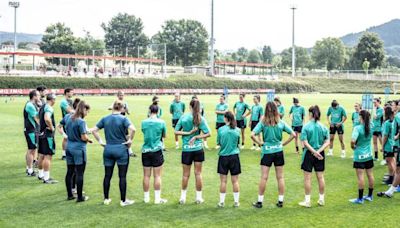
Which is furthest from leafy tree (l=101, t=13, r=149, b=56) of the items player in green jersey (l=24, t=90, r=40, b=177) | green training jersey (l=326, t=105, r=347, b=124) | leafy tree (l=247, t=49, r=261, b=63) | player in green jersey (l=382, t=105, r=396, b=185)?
player in green jersey (l=382, t=105, r=396, b=185)

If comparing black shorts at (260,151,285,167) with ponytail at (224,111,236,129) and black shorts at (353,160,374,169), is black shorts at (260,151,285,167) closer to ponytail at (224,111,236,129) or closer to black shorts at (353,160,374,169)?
ponytail at (224,111,236,129)

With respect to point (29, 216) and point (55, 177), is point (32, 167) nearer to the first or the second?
point (55, 177)

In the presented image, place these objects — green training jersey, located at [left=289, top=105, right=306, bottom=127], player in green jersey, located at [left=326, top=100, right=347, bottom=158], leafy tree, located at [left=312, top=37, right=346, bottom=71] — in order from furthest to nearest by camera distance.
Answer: leafy tree, located at [left=312, top=37, right=346, bottom=71]
green training jersey, located at [left=289, top=105, right=306, bottom=127]
player in green jersey, located at [left=326, top=100, right=347, bottom=158]

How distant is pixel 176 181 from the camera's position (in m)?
12.0

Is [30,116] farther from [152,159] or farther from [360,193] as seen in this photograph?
[360,193]

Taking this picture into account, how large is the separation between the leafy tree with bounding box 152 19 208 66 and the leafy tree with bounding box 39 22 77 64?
83.9ft

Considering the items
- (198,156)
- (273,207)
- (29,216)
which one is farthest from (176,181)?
(29,216)

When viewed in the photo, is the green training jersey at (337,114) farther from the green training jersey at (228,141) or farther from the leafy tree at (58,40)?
the leafy tree at (58,40)

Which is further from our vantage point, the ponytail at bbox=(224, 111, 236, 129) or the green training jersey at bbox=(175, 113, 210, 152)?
the green training jersey at bbox=(175, 113, 210, 152)

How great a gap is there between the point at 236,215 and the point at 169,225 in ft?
4.75

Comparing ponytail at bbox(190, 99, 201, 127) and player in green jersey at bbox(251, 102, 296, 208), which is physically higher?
ponytail at bbox(190, 99, 201, 127)

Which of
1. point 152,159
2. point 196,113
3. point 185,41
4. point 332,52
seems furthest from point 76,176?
point 332,52

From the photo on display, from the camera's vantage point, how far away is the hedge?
58.1 m

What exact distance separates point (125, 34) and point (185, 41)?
1803 cm
